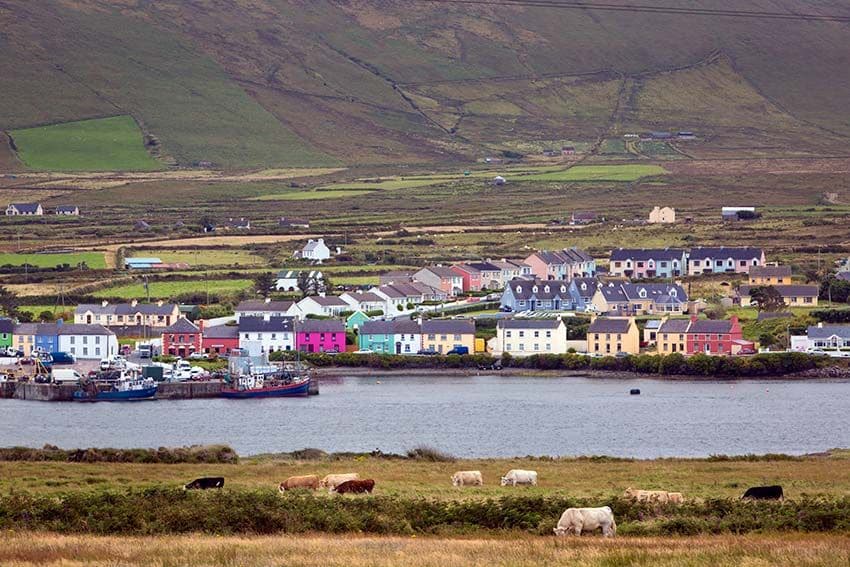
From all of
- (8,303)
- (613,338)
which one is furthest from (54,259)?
(613,338)

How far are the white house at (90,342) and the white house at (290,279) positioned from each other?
1489 centimetres

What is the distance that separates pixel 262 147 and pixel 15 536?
14648 cm

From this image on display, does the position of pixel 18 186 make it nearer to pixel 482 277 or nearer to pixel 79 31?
pixel 79 31

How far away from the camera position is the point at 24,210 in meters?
122

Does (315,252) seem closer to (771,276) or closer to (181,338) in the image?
(771,276)

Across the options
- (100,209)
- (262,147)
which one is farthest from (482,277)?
(262,147)

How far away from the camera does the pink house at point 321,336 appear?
65438mm

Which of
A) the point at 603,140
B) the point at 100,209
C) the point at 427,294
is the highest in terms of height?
the point at 603,140

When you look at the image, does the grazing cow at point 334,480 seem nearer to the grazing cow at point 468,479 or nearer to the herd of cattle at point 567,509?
the herd of cattle at point 567,509

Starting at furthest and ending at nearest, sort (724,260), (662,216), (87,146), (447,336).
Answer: (87,146) < (662,216) < (724,260) < (447,336)

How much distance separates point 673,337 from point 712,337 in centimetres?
160

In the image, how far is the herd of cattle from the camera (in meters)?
18.7

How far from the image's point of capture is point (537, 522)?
64.1 ft

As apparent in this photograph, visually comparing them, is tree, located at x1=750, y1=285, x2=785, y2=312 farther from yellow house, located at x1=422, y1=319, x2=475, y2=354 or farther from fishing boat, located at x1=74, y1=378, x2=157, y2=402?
fishing boat, located at x1=74, y1=378, x2=157, y2=402
